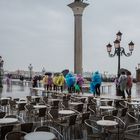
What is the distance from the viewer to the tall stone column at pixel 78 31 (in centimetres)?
2651

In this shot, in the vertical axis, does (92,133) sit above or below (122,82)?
below

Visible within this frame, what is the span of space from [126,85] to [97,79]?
1718mm

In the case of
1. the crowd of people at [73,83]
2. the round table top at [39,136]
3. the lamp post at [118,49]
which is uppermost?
the lamp post at [118,49]

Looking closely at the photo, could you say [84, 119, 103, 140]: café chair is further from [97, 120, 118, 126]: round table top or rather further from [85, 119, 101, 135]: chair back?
[97, 120, 118, 126]: round table top

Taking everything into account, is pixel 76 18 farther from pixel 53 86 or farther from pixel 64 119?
pixel 64 119

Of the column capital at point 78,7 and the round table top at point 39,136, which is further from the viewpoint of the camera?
the column capital at point 78,7

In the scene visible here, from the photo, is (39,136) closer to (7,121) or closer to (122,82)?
(7,121)

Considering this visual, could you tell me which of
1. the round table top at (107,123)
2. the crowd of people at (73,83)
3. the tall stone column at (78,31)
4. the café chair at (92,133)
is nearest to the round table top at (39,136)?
the café chair at (92,133)

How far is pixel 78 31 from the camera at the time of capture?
26.9 meters

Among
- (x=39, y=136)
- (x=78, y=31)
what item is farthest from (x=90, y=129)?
(x=78, y=31)

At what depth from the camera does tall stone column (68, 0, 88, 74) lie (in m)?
26.5

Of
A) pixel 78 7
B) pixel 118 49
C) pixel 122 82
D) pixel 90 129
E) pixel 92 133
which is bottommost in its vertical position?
pixel 92 133

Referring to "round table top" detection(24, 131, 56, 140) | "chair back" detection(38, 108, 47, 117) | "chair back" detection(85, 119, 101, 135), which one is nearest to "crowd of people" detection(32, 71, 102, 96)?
"chair back" detection(38, 108, 47, 117)

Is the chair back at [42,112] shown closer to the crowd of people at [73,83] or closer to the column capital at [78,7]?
the crowd of people at [73,83]
